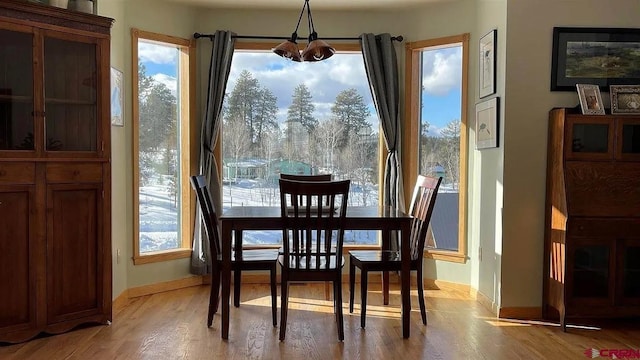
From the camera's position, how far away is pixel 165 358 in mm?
2863

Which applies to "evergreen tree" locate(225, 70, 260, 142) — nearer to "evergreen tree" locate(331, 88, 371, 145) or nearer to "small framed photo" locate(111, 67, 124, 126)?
"evergreen tree" locate(331, 88, 371, 145)

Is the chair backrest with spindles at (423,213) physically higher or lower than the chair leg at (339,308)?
higher

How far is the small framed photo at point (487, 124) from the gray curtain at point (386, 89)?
2.56 feet

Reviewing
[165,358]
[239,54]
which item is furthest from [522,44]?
[165,358]

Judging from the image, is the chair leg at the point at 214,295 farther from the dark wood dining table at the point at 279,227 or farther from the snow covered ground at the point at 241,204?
the snow covered ground at the point at 241,204

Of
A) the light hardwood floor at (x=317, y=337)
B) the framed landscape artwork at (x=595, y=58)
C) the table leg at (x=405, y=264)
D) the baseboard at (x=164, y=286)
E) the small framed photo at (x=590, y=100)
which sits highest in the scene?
the framed landscape artwork at (x=595, y=58)

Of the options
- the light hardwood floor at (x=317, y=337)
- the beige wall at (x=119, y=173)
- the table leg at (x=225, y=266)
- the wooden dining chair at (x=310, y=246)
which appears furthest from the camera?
the beige wall at (x=119, y=173)

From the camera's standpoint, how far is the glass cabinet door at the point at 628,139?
339 centimetres

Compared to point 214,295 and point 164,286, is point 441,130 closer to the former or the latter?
point 214,295

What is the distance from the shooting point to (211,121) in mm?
4555

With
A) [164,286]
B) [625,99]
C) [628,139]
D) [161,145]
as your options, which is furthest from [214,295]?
[625,99]

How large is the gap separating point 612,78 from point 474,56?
1.11m

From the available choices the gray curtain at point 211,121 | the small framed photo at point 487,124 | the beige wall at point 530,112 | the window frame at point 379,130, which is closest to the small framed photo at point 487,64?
the small framed photo at point 487,124

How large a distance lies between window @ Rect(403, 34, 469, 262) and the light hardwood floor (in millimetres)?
821
